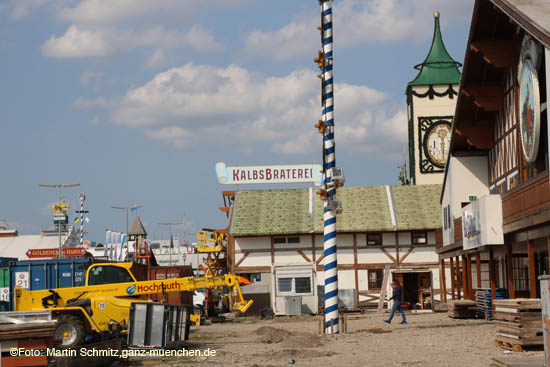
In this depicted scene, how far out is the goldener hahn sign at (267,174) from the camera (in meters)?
57.0

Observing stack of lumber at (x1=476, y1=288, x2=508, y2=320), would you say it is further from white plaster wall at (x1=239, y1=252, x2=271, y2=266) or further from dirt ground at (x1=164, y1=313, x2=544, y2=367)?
white plaster wall at (x1=239, y1=252, x2=271, y2=266)

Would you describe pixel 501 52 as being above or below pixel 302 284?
above

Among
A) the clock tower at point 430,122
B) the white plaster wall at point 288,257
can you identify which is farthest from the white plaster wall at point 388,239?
the clock tower at point 430,122

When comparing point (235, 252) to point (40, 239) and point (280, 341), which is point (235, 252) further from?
point (40, 239)

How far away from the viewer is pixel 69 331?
20.8m

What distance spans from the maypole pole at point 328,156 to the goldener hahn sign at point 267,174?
29865 millimetres

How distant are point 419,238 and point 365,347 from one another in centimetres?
2980

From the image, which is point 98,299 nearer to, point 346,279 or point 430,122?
point 346,279

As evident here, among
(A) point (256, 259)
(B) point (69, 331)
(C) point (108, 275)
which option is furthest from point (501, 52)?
(A) point (256, 259)

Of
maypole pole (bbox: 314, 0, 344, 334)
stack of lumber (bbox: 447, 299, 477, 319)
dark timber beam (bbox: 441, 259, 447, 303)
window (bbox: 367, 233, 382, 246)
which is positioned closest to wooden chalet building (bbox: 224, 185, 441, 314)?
window (bbox: 367, 233, 382, 246)

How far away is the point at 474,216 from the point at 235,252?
79.7 ft

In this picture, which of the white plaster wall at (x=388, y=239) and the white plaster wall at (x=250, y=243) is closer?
the white plaster wall at (x=388, y=239)

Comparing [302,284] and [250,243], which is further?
[250,243]

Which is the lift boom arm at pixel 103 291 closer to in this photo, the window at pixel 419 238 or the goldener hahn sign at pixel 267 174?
the window at pixel 419 238
